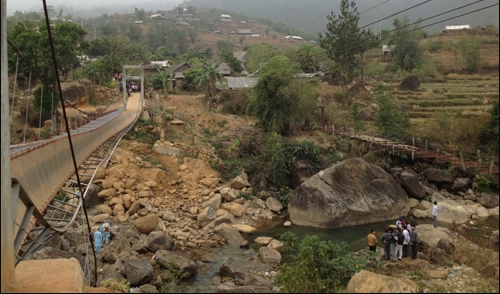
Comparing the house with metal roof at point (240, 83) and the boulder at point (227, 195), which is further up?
the house with metal roof at point (240, 83)

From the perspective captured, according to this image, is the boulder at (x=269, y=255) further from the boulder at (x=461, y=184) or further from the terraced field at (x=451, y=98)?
the terraced field at (x=451, y=98)

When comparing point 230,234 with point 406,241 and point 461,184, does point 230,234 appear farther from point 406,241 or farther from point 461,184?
point 461,184

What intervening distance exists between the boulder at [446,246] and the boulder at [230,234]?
23.0 feet

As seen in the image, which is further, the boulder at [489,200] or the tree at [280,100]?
the tree at [280,100]

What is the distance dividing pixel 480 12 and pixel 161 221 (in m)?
13.0

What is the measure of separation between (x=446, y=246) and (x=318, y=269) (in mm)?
4441

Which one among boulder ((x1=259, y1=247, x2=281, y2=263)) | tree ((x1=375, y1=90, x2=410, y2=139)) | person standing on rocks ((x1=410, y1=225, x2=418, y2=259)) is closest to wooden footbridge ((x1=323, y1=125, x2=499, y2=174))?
tree ((x1=375, y1=90, x2=410, y2=139))

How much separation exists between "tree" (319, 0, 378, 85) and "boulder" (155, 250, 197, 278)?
24.3 metres

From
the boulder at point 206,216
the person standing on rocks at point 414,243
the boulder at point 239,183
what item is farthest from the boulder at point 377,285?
the boulder at point 239,183

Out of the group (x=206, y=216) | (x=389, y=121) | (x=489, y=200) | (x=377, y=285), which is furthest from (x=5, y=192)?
(x=389, y=121)

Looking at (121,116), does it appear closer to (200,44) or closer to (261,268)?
(261,268)

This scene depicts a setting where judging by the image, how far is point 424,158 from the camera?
2217 centimetres

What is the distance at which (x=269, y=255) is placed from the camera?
13.6 metres

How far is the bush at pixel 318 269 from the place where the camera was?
826 cm
